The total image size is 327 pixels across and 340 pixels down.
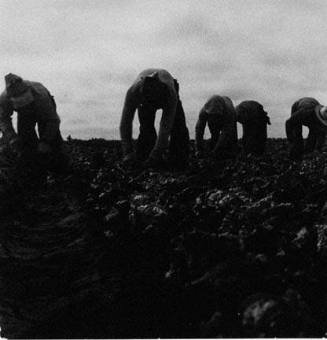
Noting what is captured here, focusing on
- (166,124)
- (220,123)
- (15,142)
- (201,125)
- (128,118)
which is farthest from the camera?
(220,123)

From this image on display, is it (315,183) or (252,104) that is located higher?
(252,104)

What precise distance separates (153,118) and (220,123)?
2.58m

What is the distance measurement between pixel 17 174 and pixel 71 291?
3146mm

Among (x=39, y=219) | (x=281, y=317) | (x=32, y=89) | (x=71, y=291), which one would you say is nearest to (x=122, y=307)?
(x=71, y=291)

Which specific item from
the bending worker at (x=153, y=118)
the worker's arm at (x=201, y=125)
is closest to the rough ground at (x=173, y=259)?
the bending worker at (x=153, y=118)

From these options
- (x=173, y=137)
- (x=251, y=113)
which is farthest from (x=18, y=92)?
(x=251, y=113)

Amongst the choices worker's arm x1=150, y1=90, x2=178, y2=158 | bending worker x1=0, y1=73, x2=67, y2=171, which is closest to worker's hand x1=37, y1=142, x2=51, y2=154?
bending worker x1=0, y1=73, x2=67, y2=171

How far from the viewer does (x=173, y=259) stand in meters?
3.81

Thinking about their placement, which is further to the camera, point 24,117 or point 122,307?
point 24,117

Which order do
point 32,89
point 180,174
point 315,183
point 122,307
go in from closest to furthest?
point 122,307 → point 315,183 → point 180,174 → point 32,89

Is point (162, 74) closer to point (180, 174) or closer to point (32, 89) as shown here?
point (180, 174)

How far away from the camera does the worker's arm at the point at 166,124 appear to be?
625cm

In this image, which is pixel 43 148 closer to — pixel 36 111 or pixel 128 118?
pixel 36 111

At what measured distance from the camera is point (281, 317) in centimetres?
231
